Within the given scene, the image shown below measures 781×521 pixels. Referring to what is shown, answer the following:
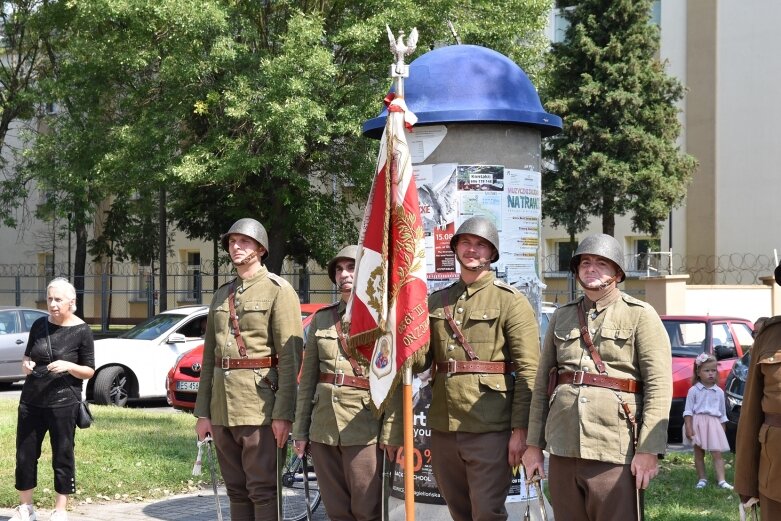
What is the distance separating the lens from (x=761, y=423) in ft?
15.7

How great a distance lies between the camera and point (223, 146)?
69.1 feet

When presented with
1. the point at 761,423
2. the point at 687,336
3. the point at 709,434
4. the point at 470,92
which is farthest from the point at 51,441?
the point at 687,336

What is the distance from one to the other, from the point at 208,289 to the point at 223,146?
1578cm

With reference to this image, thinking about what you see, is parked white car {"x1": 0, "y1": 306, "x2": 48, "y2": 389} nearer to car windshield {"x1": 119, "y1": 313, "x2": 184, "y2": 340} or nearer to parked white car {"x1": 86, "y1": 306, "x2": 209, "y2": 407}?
car windshield {"x1": 119, "y1": 313, "x2": 184, "y2": 340}

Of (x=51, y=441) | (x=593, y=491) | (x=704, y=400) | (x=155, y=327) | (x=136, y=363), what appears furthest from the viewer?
(x=155, y=327)

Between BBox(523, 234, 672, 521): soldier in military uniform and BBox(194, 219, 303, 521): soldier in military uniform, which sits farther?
BBox(194, 219, 303, 521): soldier in military uniform

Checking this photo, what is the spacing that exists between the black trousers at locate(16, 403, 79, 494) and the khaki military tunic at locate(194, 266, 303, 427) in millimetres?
1746

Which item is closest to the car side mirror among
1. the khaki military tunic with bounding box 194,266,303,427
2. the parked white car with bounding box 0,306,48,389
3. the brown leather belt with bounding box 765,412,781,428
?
the khaki military tunic with bounding box 194,266,303,427

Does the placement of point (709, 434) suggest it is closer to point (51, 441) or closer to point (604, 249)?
point (604, 249)

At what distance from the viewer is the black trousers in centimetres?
A: 780

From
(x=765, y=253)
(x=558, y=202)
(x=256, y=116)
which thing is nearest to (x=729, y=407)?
(x=256, y=116)

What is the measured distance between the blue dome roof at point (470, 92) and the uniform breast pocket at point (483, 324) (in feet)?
6.52

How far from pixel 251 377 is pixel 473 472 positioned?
5.26 ft

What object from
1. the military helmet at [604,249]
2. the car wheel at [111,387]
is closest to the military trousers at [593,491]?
the military helmet at [604,249]
